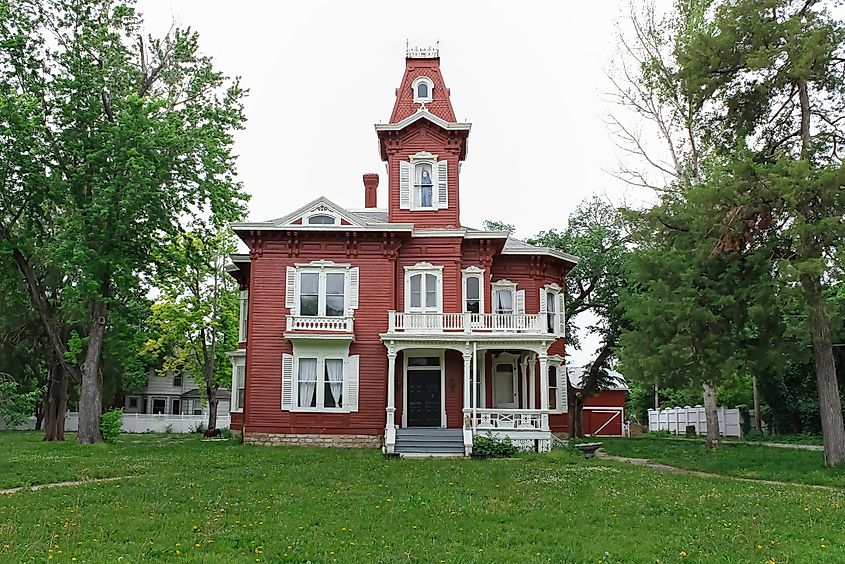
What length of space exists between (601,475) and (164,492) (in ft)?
28.9

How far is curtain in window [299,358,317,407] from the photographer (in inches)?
1017

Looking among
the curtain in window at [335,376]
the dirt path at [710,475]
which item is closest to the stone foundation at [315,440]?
the curtain in window at [335,376]

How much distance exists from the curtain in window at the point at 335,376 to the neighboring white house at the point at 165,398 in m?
35.6

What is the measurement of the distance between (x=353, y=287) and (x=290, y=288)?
2.09m

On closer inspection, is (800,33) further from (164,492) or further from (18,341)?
(18,341)

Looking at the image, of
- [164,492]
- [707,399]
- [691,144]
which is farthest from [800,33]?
[164,492]

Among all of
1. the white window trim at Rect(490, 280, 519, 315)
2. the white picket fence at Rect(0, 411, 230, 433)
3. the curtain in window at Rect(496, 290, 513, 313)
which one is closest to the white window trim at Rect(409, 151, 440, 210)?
the white window trim at Rect(490, 280, 519, 315)

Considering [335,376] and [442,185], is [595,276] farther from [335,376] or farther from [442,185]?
[335,376]

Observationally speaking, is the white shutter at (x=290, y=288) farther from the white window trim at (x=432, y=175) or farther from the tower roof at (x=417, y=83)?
the tower roof at (x=417, y=83)

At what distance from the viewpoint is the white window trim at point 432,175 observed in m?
27.8

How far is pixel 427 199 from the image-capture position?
27953mm

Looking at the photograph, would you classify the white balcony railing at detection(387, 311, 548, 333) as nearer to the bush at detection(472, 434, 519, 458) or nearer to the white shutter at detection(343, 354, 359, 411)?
the white shutter at detection(343, 354, 359, 411)

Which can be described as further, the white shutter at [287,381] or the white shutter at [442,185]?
the white shutter at [442,185]

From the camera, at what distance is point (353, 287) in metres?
26.3
